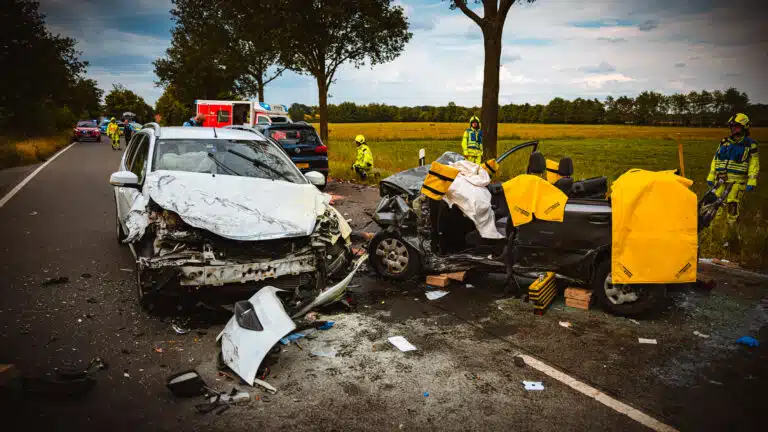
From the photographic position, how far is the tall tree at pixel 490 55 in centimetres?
1468

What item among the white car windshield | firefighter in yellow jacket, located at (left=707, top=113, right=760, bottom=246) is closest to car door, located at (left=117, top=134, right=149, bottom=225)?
the white car windshield

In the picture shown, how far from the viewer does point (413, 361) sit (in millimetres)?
4004

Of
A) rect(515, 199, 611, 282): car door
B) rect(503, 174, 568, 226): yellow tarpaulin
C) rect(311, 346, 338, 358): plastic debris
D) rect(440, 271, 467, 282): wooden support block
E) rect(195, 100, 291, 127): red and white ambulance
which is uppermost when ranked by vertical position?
rect(195, 100, 291, 127): red and white ambulance

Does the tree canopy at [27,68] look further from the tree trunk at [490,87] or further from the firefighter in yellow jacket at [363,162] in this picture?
the tree trunk at [490,87]

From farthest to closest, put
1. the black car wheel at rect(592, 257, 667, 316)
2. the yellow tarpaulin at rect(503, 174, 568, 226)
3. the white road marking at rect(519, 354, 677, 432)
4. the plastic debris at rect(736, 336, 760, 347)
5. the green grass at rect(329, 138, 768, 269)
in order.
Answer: the green grass at rect(329, 138, 768, 269) → the yellow tarpaulin at rect(503, 174, 568, 226) → the black car wheel at rect(592, 257, 667, 316) → the plastic debris at rect(736, 336, 760, 347) → the white road marking at rect(519, 354, 677, 432)

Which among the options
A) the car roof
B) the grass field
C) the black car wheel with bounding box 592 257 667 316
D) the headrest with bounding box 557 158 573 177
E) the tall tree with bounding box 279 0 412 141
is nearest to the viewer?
the black car wheel with bounding box 592 257 667 316

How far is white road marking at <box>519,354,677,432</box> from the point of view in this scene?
3156mm

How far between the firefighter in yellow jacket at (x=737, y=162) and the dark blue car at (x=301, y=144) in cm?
889

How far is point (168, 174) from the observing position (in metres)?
5.37

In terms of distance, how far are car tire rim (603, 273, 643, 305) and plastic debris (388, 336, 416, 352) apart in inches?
81.6

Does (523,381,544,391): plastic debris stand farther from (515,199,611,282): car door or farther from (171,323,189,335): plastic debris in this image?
(171,323,189,335): plastic debris


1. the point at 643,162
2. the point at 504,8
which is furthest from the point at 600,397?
the point at 643,162

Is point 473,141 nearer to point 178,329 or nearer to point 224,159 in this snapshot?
point 224,159

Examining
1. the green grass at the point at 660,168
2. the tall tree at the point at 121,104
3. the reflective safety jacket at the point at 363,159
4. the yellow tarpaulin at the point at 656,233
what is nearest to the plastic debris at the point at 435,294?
the yellow tarpaulin at the point at 656,233
